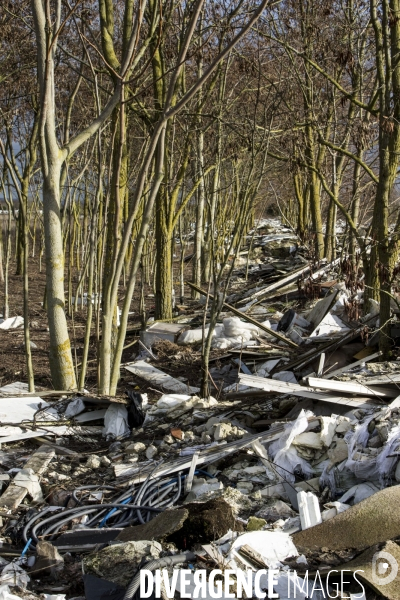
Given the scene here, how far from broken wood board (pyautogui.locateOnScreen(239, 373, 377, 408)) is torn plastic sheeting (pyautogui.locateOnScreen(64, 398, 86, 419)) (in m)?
1.56

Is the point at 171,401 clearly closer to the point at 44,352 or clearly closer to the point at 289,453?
the point at 289,453

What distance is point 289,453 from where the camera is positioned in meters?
4.34

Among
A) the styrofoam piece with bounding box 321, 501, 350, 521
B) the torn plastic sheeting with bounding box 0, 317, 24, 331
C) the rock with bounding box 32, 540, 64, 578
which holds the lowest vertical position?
the torn plastic sheeting with bounding box 0, 317, 24, 331

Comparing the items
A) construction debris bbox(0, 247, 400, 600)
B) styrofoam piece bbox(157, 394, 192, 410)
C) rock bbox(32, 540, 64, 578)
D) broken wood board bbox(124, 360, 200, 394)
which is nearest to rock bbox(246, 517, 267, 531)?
construction debris bbox(0, 247, 400, 600)

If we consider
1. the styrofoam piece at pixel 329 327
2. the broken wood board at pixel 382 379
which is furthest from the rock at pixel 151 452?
the styrofoam piece at pixel 329 327

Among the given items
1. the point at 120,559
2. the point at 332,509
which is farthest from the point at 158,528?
the point at 332,509

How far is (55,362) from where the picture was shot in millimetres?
6422

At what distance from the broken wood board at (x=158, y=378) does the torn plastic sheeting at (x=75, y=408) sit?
5.27 ft

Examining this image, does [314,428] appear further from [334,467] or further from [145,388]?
[145,388]

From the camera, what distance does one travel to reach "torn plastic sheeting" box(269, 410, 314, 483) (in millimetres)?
4242

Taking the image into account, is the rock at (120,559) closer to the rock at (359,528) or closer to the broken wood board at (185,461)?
the rock at (359,528)

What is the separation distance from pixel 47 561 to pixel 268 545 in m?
1.17

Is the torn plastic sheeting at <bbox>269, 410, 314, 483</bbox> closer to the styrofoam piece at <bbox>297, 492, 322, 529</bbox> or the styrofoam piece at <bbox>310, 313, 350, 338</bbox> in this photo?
the styrofoam piece at <bbox>297, 492, 322, 529</bbox>

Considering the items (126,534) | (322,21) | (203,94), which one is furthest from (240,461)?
(322,21)
